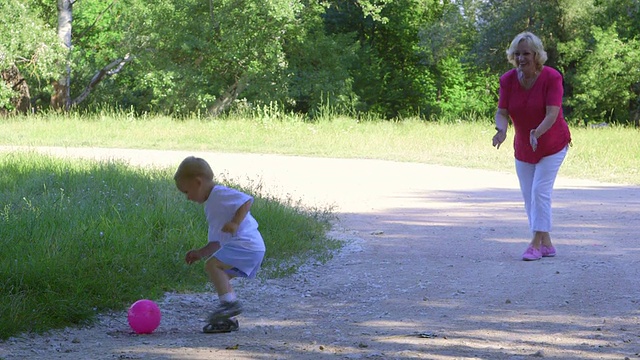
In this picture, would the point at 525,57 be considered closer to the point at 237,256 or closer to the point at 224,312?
the point at 237,256

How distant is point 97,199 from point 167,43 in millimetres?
23298

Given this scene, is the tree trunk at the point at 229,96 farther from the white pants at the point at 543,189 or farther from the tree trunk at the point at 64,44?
the white pants at the point at 543,189

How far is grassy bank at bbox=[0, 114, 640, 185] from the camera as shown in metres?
18.8

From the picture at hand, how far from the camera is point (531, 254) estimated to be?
7.98m

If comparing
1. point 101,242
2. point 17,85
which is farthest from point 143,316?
point 17,85

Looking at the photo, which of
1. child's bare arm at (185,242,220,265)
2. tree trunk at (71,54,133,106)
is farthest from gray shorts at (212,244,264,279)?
tree trunk at (71,54,133,106)

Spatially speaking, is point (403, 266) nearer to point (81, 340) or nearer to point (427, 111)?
point (81, 340)

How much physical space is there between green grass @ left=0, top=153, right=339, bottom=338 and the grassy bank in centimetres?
881

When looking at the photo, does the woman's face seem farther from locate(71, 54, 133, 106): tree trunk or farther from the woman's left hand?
locate(71, 54, 133, 106): tree trunk

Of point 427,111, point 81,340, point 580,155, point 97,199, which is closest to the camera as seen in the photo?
point 81,340

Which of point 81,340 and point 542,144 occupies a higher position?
point 542,144

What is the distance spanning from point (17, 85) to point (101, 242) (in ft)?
89.5

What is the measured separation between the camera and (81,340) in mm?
5371

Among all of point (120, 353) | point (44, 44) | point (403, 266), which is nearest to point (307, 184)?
point (403, 266)
